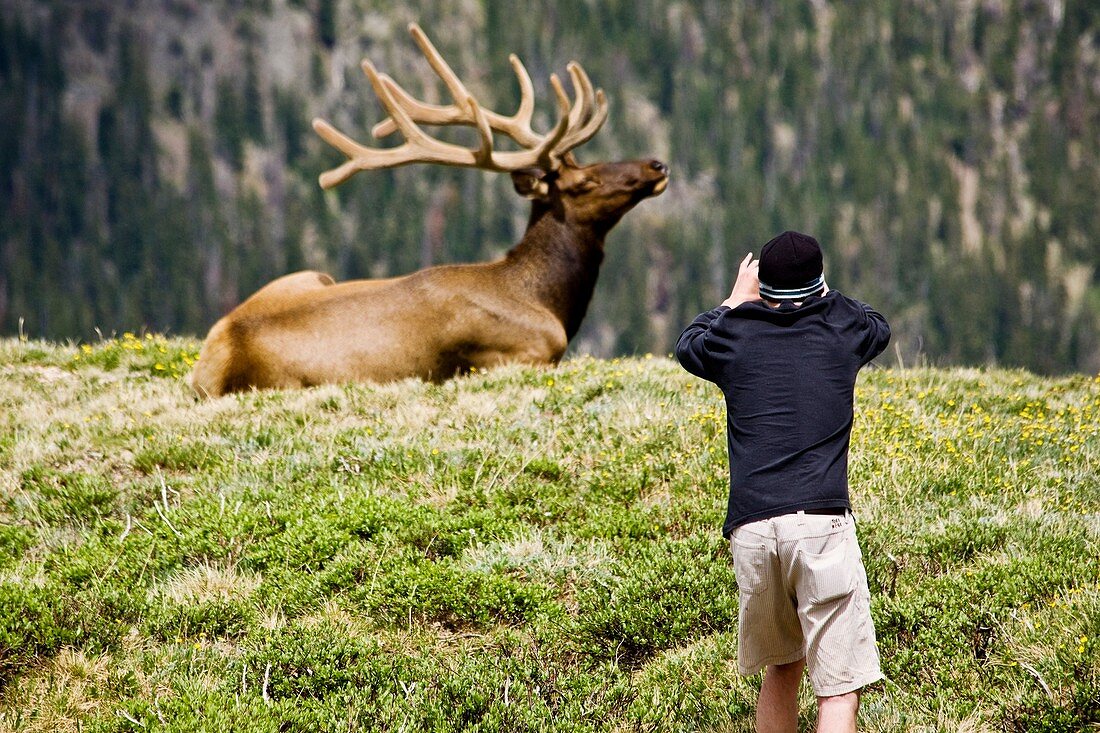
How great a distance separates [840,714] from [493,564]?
2796 millimetres

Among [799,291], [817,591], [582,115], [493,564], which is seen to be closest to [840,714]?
[817,591]

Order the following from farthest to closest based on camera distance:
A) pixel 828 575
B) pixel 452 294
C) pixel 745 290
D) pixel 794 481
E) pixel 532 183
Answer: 1. pixel 532 183
2. pixel 452 294
3. pixel 745 290
4. pixel 794 481
5. pixel 828 575

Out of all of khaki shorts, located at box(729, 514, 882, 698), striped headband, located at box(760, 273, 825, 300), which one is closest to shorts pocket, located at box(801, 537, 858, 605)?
khaki shorts, located at box(729, 514, 882, 698)

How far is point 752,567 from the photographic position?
4.84m

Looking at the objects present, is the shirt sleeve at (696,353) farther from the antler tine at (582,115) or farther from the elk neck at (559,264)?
the antler tine at (582,115)

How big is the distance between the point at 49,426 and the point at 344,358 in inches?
108

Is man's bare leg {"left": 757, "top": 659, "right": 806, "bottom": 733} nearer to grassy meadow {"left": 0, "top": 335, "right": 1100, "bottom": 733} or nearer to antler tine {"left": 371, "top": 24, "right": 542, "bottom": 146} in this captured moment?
grassy meadow {"left": 0, "top": 335, "right": 1100, "bottom": 733}

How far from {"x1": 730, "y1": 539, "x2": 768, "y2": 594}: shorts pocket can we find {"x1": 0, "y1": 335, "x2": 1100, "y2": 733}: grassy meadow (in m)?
1.11

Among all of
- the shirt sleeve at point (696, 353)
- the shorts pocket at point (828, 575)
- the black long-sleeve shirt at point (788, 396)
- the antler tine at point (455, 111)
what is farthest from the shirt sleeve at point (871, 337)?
the antler tine at point (455, 111)

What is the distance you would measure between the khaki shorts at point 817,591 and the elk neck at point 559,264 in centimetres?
743

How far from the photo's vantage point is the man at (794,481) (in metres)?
4.72

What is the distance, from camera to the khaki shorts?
4699 mm

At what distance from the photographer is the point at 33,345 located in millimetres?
13320

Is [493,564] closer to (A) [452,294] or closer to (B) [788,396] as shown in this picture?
(B) [788,396]
